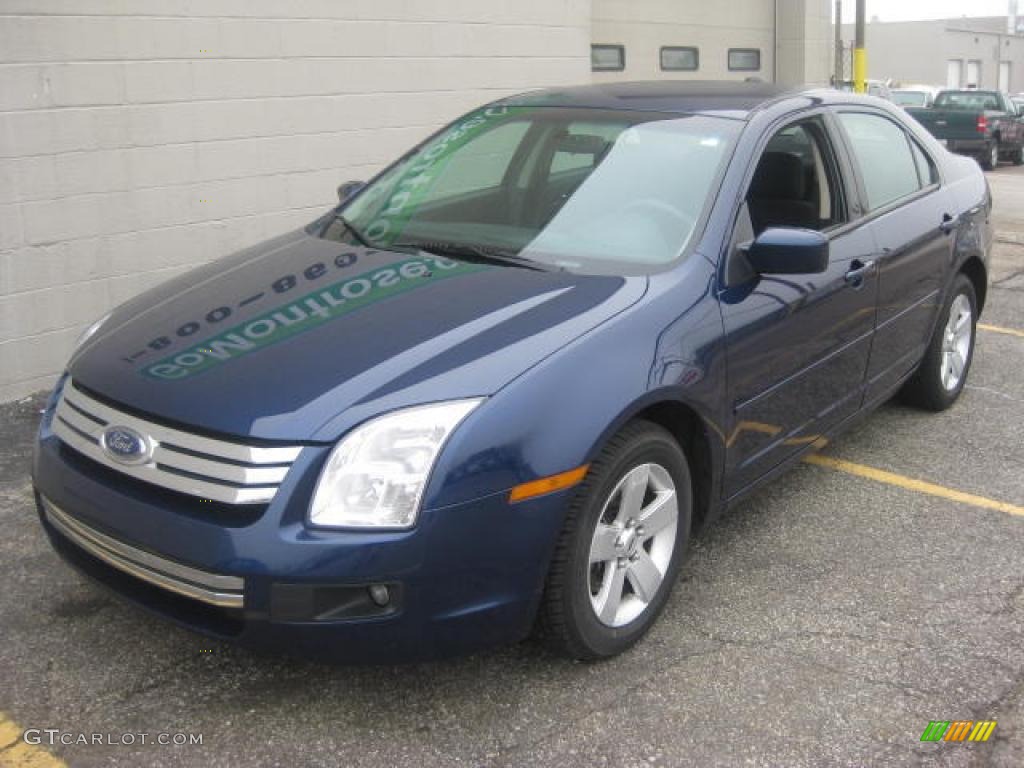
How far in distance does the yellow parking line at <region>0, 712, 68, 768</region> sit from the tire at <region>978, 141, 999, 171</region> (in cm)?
2245

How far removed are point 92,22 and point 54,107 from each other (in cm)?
51

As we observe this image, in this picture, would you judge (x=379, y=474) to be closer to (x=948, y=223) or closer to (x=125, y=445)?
(x=125, y=445)

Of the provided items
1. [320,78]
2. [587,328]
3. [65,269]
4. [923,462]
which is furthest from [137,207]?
[923,462]

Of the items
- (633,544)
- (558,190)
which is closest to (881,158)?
(558,190)

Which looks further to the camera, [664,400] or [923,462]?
[923,462]

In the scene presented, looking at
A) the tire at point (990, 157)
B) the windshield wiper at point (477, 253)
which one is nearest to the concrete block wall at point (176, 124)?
the windshield wiper at point (477, 253)

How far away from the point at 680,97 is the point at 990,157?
20.4 metres

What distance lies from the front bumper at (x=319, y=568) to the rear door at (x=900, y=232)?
2210 millimetres

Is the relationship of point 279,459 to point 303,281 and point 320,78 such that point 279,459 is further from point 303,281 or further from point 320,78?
point 320,78

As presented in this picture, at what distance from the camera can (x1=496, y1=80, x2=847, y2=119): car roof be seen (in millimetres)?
3984

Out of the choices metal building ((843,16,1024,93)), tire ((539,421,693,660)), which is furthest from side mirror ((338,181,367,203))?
metal building ((843,16,1024,93))

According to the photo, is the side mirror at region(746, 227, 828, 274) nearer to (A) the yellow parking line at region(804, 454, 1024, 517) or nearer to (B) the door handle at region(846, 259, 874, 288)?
(B) the door handle at region(846, 259, 874, 288)

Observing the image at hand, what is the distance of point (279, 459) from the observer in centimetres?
261

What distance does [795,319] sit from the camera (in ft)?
12.2
